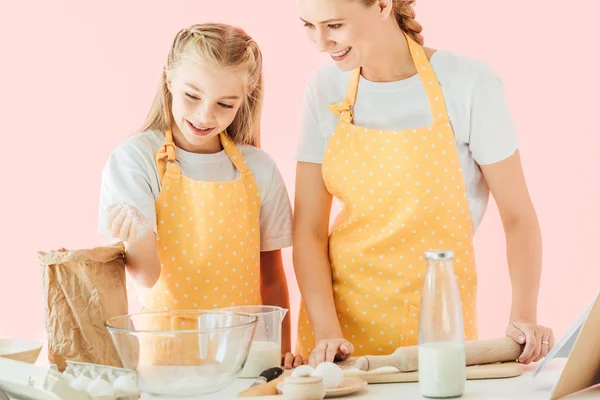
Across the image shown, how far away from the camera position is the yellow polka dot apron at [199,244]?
5.73 feet

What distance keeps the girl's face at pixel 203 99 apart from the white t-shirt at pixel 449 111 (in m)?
0.18

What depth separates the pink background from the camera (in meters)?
2.87

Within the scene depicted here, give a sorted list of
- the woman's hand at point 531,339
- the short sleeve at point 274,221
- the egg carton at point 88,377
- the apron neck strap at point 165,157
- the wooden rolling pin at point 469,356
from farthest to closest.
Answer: the short sleeve at point 274,221, the apron neck strap at point 165,157, the woman's hand at point 531,339, the wooden rolling pin at point 469,356, the egg carton at point 88,377

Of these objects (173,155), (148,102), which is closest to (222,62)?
(173,155)

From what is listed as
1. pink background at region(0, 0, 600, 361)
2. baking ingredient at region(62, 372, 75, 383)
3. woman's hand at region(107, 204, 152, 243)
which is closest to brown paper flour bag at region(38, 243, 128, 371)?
woman's hand at region(107, 204, 152, 243)

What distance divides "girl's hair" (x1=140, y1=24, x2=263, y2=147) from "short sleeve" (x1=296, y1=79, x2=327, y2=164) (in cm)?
12

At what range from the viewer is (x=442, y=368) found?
113 cm

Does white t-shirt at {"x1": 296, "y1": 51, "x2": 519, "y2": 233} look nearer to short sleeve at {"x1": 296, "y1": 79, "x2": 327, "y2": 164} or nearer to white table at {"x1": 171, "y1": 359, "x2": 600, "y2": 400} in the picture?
short sleeve at {"x1": 296, "y1": 79, "x2": 327, "y2": 164}

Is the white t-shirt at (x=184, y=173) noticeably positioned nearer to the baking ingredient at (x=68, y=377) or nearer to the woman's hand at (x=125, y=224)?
the woman's hand at (x=125, y=224)

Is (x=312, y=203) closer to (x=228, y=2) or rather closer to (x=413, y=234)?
(x=413, y=234)

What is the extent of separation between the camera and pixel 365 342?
5.94 feet

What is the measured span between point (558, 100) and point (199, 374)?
2.04m

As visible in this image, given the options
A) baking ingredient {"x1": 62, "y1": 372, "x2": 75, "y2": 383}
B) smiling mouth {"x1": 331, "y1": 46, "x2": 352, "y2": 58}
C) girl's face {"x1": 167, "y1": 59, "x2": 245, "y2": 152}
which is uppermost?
smiling mouth {"x1": 331, "y1": 46, "x2": 352, "y2": 58}

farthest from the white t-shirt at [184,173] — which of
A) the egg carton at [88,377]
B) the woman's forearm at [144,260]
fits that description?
the egg carton at [88,377]
